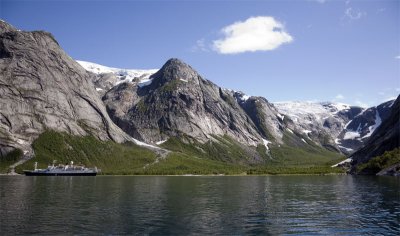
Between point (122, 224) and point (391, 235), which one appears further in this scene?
point (122, 224)

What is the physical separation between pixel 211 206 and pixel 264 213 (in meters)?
13.3

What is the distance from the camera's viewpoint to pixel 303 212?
69375mm

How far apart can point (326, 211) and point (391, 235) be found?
21.4 metres

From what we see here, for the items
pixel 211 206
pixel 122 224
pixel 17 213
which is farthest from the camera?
pixel 211 206

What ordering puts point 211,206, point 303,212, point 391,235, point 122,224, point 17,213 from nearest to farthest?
point 391,235, point 122,224, point 17,213, point 303,212, point 211,206

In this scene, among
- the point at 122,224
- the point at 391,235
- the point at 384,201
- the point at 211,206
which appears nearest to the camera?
the point at 391,235

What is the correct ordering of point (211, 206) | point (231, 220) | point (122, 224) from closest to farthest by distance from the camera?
point (122, 224), point (231, 220), point (211, 206)

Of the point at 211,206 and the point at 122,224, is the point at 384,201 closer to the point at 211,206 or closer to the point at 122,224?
the point at 211,206

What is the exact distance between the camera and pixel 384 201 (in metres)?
82.9

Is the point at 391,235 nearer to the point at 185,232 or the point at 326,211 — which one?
the point at 326,211

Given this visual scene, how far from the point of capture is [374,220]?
5962cm

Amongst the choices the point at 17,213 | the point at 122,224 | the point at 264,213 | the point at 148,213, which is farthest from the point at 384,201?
the point at 17,213

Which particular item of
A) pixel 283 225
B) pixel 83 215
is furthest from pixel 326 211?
pixel 83 215

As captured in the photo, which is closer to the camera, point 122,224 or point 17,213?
point 122,224
